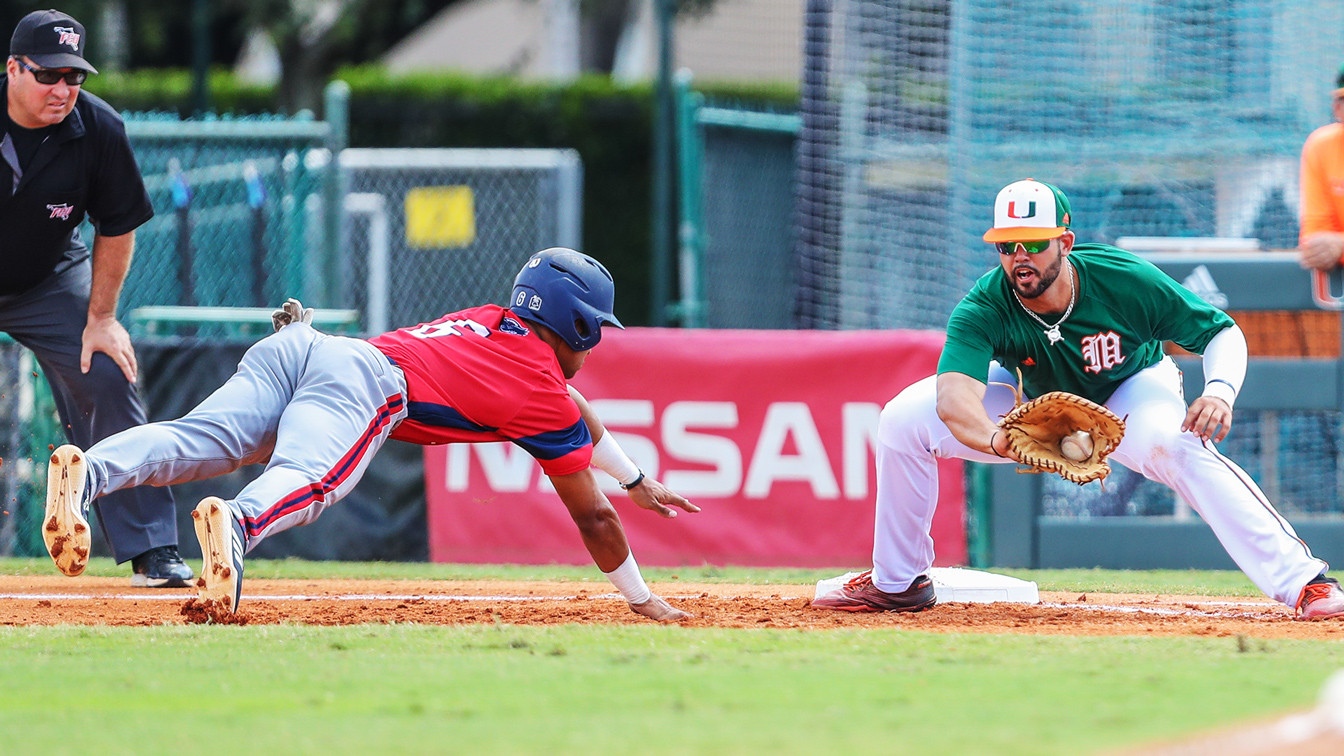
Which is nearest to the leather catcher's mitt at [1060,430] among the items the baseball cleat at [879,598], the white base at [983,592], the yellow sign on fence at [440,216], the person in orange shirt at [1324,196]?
the baseball cleat at [879,598]

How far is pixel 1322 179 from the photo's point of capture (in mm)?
7789

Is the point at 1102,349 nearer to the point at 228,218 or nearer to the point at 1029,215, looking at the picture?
the point at 1029,215

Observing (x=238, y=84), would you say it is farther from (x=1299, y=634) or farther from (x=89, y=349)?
(x=1299, y=634)

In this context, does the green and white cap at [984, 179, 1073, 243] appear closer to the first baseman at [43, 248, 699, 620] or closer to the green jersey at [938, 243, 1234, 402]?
the green jersey at [938, 243, 1234, 402]

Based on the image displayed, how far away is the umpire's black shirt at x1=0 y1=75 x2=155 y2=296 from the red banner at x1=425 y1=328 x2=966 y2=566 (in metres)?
2.39

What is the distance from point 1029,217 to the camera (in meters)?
5.27

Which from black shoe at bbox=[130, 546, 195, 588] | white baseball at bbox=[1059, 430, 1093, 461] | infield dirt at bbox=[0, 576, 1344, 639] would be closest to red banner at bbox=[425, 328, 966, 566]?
infield dirt at bbox=[0, 576, 1344, 639]

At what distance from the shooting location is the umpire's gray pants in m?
6.27

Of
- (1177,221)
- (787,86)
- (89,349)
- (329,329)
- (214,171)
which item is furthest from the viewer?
(787,86)

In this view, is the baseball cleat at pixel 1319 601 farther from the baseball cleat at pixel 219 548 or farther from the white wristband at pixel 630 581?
the baseball cleat at pixel 219 548

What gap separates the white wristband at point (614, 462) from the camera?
17.8ft

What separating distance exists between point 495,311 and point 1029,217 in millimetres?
1858

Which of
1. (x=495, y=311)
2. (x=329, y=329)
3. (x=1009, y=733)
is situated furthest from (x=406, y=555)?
(x=1009, y=733)

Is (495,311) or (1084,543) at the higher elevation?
(495,311)
